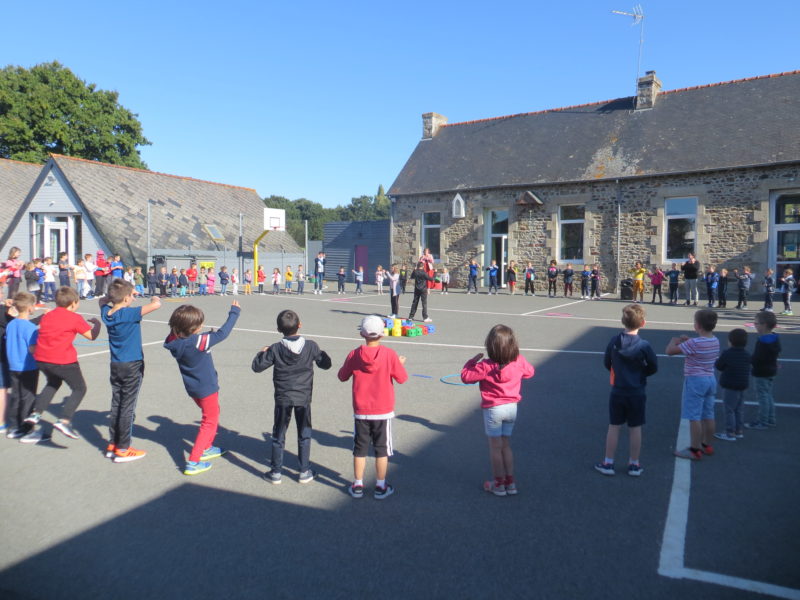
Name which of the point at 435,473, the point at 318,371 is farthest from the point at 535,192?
the point at 435,473

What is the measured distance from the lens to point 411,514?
171 inches

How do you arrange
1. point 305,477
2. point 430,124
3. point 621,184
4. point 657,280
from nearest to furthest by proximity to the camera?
point 305,477, point 657,280, point 621,184, point 430,124

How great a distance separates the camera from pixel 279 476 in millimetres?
4918

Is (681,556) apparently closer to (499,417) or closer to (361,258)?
(499,417)

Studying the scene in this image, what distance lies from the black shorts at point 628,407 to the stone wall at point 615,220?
64.8 ft

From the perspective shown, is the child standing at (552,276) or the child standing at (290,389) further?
the child standing at (552,276)

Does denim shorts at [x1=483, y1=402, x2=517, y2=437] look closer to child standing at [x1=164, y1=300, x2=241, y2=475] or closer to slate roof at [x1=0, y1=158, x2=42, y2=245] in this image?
child standing at [x1=164, y1=300, x2=241, y2=475]

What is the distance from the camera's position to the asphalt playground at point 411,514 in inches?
137

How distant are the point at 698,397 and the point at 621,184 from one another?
20.3m

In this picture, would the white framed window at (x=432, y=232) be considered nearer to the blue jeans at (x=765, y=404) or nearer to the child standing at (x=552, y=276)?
the child standing at (x=552, y=276)

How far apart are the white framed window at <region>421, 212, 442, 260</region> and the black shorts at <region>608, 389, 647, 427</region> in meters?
24.7

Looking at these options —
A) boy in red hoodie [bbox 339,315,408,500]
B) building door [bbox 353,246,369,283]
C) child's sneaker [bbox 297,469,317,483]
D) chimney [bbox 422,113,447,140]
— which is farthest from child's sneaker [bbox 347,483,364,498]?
building door [bbox 353,246,369,283]

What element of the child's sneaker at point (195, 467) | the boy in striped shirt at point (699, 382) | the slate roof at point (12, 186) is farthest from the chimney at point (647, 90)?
the slate roof at point (12, 186)

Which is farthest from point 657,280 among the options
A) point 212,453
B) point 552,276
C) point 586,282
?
point 212,453
